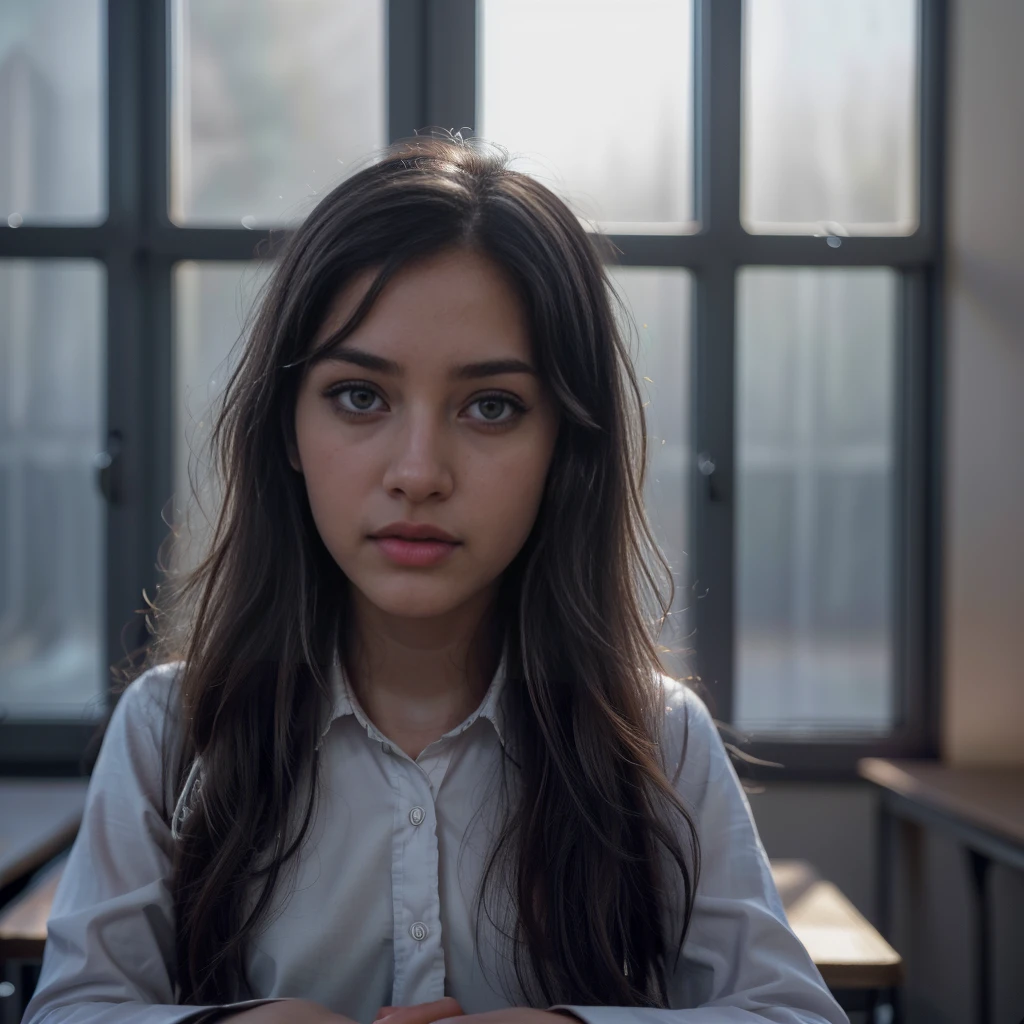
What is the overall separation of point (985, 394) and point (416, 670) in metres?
1.71

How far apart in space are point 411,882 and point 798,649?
1680 millimetres

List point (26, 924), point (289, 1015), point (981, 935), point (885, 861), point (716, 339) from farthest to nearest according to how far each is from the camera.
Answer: point (716, 339) < point (885, 861) < point (981, 935) < point (26, 924) < point (289, 1015)

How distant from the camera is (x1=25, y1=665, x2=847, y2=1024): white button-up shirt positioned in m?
0.86

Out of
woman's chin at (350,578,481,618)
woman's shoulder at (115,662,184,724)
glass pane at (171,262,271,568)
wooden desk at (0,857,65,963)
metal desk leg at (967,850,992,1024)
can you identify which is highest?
glass pane at (171,262,271,568)

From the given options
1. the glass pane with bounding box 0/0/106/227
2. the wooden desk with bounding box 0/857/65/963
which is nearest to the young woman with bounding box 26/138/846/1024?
the wooden desk with bounding box 0/857/65/963

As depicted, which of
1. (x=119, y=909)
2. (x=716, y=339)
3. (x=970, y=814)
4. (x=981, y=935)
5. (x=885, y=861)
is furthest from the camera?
(x=716, y=339)

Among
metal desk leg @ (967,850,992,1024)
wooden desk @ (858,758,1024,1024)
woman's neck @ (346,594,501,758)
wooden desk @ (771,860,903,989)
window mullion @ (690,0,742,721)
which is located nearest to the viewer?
woman's neck @ (346,594,501,758)

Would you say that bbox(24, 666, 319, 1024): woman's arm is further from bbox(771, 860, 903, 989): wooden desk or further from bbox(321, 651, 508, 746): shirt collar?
bbox(771, 860, 903, 989): wooden desk

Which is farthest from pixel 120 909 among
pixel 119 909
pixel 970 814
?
pixel 970 814

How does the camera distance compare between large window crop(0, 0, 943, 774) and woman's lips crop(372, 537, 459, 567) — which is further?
large window crop(0, 0, 943, 774)

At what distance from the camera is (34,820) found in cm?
184

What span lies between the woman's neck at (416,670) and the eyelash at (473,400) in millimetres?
199

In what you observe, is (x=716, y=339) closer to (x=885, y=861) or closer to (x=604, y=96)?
(x=604, y=96)

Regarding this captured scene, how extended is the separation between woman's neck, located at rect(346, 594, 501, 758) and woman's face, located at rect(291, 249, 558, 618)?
0.36 ft
